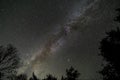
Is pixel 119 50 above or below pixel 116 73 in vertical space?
above

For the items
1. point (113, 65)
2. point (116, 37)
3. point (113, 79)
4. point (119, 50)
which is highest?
point (116, 37)

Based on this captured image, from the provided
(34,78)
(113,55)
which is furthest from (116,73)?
(34,78)

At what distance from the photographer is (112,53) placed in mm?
16297

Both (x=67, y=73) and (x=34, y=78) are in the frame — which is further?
(x=67, y=73)

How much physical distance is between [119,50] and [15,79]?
11.5m

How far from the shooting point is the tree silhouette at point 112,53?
622 inches

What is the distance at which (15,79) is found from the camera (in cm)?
1869

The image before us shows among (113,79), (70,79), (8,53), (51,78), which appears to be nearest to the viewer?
(113,79)

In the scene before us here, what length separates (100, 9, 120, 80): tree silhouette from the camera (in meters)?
15.8

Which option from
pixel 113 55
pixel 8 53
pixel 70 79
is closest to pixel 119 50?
pixel 113 55

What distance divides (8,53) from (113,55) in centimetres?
1066

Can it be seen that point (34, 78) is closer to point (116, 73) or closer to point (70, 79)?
point (70, 79)

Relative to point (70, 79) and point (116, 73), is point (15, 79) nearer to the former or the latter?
point (70, 79)

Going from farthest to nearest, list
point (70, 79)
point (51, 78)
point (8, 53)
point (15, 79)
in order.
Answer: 1. point (70, 79)
2. point (51, 78)
3. point (15, 79)
4. point (8, 53)
